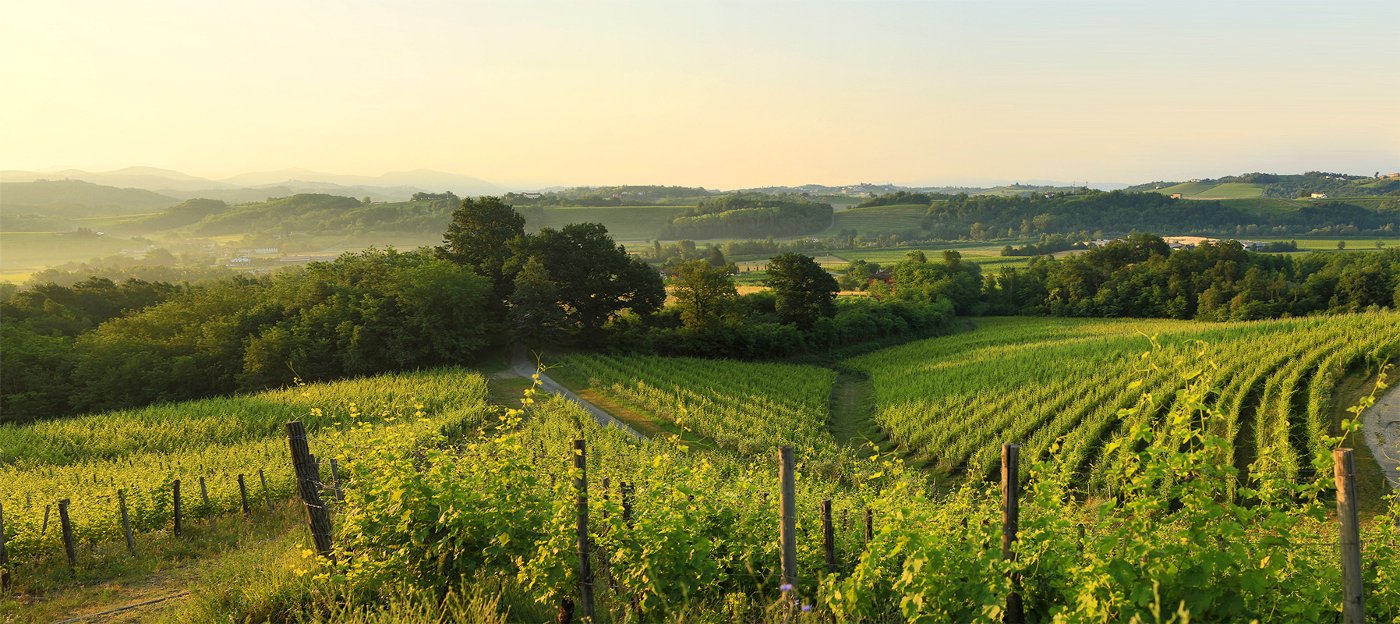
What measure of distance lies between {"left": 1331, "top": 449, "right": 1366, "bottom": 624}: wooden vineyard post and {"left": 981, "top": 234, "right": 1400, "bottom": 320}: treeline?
58801 millimetres

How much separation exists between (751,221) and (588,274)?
135715 millimetres

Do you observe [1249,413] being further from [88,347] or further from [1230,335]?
[88,347]

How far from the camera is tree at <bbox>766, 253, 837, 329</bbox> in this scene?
155ft

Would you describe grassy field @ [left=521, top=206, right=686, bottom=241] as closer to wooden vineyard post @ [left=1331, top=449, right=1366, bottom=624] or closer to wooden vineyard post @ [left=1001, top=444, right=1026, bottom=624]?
wooden vineyard post @ [left=1001, top=444, right=1026, bottom=624]

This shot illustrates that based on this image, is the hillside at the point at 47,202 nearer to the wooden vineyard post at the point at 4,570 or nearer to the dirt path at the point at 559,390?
the dirt path at the point at 559,390

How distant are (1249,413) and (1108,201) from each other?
173104 mm

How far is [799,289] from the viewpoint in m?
48.0

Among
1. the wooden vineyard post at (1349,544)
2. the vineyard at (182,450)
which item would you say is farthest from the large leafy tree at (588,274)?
the wooden vineyard post at (1349,544)

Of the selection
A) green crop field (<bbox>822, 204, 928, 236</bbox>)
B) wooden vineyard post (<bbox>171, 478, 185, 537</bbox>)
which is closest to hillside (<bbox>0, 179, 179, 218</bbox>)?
wooden vineyard post (<bbox>171, 478, 185, 537</bbox>)

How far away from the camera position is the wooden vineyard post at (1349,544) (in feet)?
14.8

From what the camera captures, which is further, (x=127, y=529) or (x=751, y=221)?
(x=751, y=221)

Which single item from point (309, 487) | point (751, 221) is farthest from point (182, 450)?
point (751, 221)

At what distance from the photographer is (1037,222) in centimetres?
16200

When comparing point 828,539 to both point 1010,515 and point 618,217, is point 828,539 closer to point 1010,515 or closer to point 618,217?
point 1010,515
